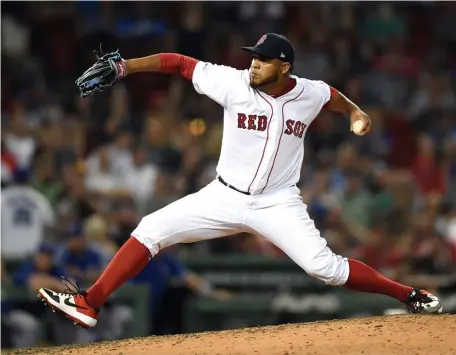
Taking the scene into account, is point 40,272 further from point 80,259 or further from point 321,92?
point 321,92

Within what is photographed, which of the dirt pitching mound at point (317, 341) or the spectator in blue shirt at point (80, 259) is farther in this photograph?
the spectator in blue shirt at point (80, 259)

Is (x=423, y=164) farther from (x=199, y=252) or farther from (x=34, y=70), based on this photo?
(x=34, y=70)

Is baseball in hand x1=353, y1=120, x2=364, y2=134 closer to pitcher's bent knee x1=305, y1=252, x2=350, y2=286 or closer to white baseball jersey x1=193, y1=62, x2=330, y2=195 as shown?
white baseball jersey x1=193, y1=62, x2=330, y2=195

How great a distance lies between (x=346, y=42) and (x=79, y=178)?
13.3ft

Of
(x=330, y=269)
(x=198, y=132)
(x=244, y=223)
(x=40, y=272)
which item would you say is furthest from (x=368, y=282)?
(x=198, y=132)

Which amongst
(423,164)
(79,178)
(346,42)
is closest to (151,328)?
(79,178)

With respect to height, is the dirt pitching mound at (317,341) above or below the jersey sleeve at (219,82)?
below

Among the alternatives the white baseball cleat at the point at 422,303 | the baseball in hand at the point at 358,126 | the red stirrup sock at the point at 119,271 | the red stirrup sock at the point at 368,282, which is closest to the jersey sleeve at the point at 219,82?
the baseball in hand at the point at 358,126

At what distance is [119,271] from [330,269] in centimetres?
116

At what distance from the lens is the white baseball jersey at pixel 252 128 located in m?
5.82

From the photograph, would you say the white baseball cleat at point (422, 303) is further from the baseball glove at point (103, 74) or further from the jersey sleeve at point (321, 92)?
the baseball glove at point (103, 74)

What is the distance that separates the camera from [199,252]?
32.7ft

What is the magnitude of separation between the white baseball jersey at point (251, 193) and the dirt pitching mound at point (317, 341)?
36 cm

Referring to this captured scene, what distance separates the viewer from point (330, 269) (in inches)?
230
